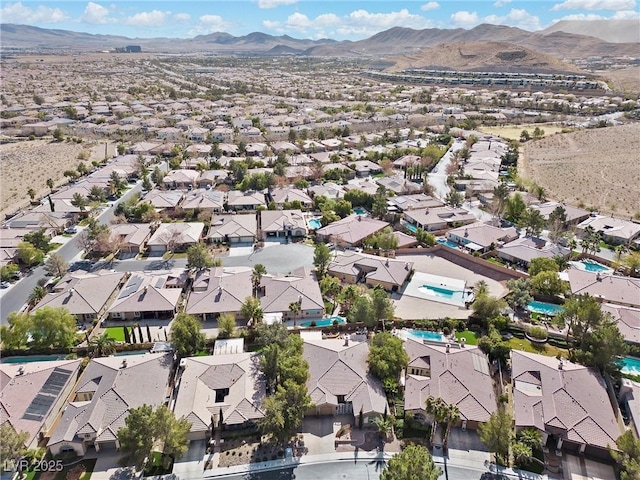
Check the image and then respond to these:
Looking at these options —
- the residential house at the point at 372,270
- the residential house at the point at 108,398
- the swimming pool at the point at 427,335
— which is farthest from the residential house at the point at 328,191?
the residential house at the point at 108,398

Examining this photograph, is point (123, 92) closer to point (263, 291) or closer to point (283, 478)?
point (263, 291)

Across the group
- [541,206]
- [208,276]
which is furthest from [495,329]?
[541,206]

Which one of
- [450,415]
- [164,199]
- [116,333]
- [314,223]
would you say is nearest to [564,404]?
[450,415]

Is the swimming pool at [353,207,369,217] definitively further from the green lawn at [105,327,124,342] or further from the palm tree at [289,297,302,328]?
the green lawn at [105,327,124,342]

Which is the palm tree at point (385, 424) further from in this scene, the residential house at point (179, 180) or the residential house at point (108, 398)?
the residential house at point (179, 180)

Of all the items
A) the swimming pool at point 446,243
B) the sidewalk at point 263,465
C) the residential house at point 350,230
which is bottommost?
the sidewalk at point 263,465
